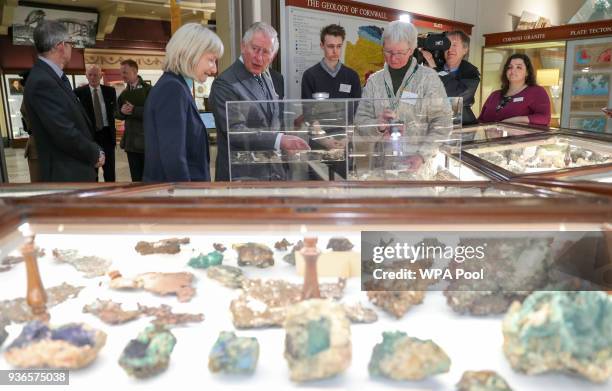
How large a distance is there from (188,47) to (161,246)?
1.29 m

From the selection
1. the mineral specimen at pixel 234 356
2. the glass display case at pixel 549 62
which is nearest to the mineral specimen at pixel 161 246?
the mineral specimen at pixel 234 356

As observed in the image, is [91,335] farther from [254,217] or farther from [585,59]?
[585,59]

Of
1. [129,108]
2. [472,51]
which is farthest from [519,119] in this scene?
[472,51]

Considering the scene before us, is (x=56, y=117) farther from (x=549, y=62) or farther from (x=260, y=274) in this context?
(x=549, y=62)

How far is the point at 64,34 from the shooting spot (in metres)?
2.99

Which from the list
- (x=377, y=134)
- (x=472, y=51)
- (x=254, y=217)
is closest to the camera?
(x=254, y=217)

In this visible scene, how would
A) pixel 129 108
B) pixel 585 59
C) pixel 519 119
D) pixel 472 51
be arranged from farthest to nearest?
pixel 472 51 → pixel 585 59 → pixel 129 108 → pixel 519 119

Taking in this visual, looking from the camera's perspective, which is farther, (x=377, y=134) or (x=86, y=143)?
(x=86, y=143)

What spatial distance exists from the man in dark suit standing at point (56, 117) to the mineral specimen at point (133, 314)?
2170 mm

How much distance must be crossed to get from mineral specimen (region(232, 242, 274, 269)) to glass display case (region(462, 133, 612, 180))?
0.93 m

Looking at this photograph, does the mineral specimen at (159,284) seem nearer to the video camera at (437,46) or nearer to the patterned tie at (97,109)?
the video camera at (437,46)

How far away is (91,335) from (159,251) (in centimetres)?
23

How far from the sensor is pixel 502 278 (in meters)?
1.03

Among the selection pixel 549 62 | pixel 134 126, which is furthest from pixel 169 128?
pixel 549 62
